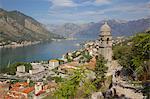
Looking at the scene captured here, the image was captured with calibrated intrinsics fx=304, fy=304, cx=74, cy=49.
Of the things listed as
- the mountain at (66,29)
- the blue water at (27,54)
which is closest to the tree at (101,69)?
the blue water at (27,54)

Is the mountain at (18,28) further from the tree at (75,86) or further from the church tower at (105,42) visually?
the tree at (75,86)

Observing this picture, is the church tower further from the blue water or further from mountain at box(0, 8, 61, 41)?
mountain at box(0, 8, 61, 41)

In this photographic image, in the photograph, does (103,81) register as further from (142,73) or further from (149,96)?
(149,96)

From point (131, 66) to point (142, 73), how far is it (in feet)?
3.36

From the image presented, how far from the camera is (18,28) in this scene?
6072 centimetres

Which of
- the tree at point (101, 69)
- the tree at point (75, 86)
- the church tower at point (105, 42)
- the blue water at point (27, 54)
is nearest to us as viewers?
the tree at point (75, 86)

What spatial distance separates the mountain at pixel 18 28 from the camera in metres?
53.1

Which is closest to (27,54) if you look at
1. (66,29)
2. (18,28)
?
(18,28)

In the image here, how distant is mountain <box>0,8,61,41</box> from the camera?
53072mm

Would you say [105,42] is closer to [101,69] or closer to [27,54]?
[101,69]

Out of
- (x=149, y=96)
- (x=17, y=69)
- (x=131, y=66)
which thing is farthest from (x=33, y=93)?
(x=17, y=69)

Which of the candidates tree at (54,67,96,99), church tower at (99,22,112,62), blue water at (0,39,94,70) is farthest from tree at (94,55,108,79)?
blue water at (0,39,94,70)

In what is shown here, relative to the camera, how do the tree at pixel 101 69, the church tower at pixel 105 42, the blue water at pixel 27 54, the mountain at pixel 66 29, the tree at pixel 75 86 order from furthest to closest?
the mountain at pixel 66 29 → the blue water at pixel 27 54 → the church tower at pixel 105 42 → the tree at pixel 101 69 → the tree at pixel 75 86

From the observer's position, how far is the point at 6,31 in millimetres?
54562
